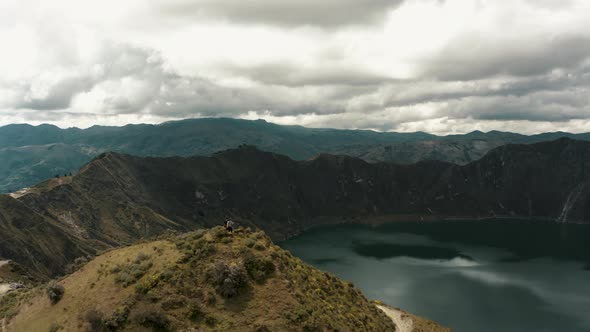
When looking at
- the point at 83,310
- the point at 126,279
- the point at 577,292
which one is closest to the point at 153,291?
the point at 126,279

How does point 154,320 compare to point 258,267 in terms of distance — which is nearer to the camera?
point 154,320

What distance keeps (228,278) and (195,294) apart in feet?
14.1

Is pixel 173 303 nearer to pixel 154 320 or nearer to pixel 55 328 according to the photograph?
pixel 154 320

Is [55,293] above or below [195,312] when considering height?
below

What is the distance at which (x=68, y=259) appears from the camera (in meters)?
173

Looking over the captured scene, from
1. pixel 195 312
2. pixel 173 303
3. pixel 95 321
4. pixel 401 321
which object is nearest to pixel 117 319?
pixel 95 321

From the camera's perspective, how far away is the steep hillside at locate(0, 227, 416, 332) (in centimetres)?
4388

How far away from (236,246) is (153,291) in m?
12.7

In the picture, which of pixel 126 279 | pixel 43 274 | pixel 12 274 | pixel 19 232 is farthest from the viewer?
pixel 19 232

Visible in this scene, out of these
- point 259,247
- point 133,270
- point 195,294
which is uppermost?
point 259,247

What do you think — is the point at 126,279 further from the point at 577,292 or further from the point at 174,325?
the point at 577,292

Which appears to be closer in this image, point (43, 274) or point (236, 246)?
point (236, 246)

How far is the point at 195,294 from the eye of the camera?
46.8 meters

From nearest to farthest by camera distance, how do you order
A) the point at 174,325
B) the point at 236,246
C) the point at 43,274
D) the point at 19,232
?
the point at 174,325 < the point at 236,246 < the point at 43,274 < the point at 19,232
